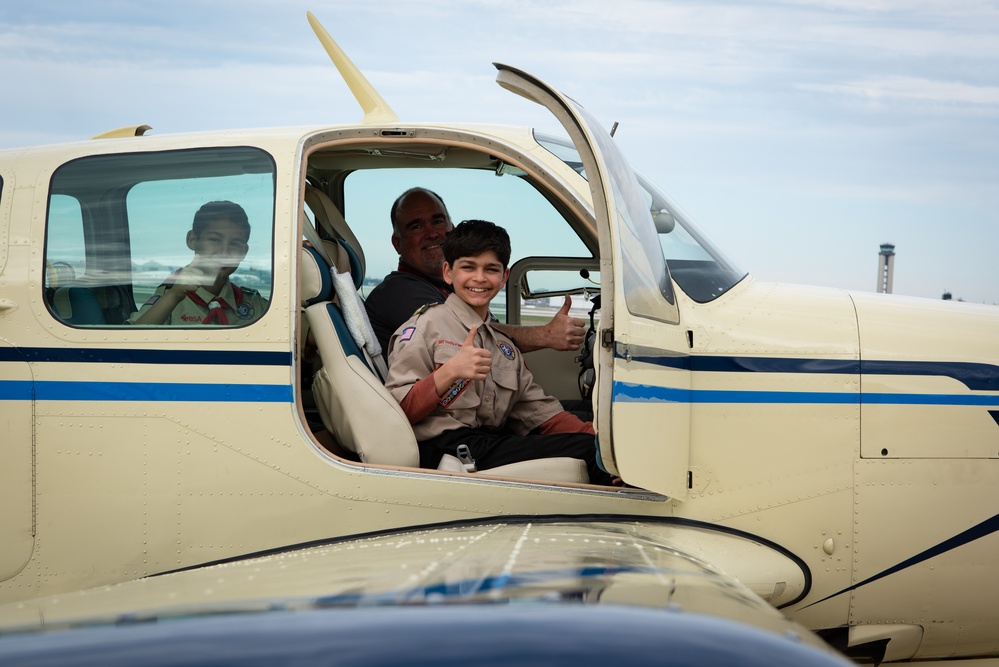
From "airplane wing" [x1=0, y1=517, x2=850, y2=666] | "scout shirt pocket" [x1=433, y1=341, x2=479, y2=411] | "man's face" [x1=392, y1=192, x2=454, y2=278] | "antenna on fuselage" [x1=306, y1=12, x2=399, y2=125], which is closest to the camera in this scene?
"airplane wing" [x1=0, y1=517, x2=850, y2=666]

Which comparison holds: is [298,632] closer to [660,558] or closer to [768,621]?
[768,621]

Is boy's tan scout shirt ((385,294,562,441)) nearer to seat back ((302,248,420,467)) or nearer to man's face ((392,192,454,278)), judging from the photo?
seat back ((302,248,420,467))

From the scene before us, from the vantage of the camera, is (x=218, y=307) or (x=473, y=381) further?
(x=473, y=381)

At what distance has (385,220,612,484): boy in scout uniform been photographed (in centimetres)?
299

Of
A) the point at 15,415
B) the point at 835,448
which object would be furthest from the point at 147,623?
the point at 835,448

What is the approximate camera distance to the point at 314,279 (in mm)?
3084

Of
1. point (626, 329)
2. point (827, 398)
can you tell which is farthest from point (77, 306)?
point (827, 398)

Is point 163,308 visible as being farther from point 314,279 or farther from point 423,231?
point 423,231

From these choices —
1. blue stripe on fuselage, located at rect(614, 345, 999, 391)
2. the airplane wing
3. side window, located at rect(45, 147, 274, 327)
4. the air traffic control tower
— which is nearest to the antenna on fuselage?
side window, located at rect(45, 147, 274, 327)

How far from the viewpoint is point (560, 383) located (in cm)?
434

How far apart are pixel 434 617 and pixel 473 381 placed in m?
1.99

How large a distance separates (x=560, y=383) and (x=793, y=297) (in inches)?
60.9

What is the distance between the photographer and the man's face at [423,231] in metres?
3.99

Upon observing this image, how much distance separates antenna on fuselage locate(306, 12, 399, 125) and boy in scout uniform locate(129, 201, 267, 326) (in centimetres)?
67
